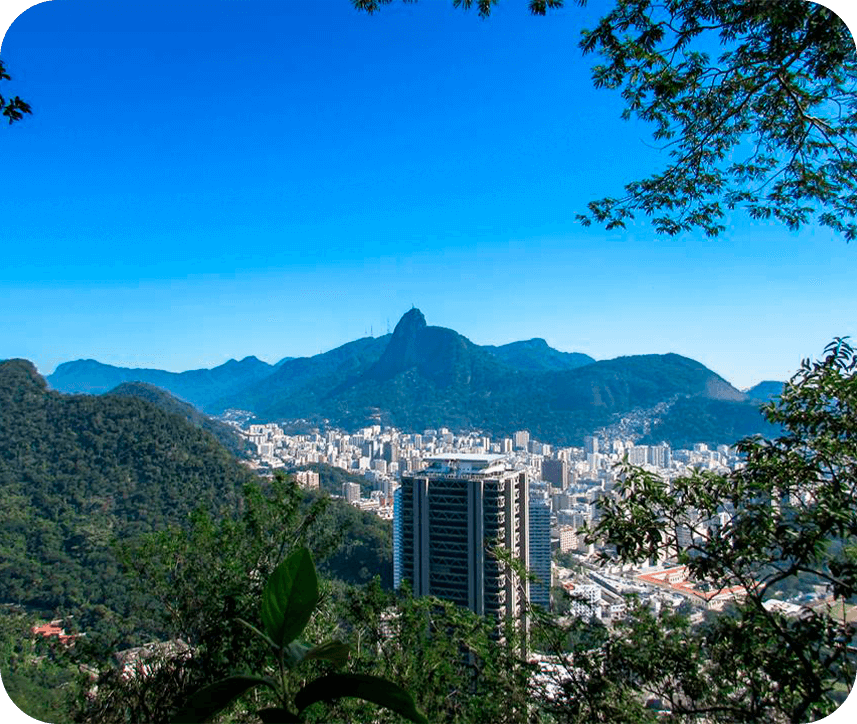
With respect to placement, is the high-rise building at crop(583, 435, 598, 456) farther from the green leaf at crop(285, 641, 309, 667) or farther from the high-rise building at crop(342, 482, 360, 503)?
the green leaf at crop(285, 641, 309, 667)

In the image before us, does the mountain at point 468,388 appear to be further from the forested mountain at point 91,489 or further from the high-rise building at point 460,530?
the forested mountain at point 91,489

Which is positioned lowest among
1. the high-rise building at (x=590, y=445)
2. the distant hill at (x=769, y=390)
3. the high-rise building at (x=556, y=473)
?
the high-rise building at (x=556, y=473)

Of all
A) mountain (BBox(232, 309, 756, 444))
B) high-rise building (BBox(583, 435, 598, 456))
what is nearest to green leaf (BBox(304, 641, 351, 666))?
mountain (BBox(232, 309, 756, 444))

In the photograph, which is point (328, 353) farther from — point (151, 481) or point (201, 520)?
point (201, 520)

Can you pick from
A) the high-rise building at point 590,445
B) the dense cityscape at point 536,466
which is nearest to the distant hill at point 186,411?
the dense cityscape at point 536,466

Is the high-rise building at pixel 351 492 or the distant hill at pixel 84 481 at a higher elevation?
the distant hill at pixel 84 481

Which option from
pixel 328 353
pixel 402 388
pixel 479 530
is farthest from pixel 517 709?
pixel 328 353
